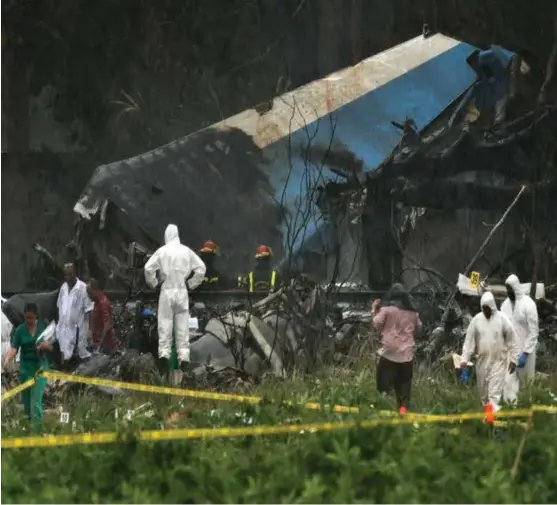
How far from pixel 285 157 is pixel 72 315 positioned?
324 centimetres

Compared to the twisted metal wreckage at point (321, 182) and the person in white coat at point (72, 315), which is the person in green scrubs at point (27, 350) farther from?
the twisted metal wreckage at point (321, 182)

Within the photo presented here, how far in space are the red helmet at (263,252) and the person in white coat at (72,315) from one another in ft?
6.84

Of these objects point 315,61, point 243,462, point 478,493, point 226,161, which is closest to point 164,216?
point 226,161

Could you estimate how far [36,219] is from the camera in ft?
40.1

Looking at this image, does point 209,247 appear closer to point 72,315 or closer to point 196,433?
point 72,315

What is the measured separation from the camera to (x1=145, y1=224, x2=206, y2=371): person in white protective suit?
1117 centimetres

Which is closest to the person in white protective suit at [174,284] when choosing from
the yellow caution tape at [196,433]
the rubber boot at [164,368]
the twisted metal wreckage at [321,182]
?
the rubber boot at [164,368]

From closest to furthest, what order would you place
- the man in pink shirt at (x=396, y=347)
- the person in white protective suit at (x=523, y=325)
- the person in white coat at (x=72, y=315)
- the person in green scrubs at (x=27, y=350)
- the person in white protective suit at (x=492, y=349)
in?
the person in white protective suit at (x=492, y=349)
the man in pink shirt at (x=396, y=347)
the person in green scrubs at (x=27, y=350)
the person in white protective suit at (x=523, y=325)
the person in white coat at (x=72, y=315)

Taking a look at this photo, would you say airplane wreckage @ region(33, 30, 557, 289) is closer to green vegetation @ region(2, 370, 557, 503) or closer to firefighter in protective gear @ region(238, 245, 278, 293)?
firefighter in protective gear @ region(238, 245, 278, 293)

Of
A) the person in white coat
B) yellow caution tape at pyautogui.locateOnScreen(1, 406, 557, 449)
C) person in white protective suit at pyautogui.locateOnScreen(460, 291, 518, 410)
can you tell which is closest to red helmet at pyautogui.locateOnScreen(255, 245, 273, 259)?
the person in white coat

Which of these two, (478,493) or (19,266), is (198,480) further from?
(19,266)

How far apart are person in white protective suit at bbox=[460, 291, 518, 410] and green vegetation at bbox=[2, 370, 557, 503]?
10.2 ft

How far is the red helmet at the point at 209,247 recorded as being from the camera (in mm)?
12109

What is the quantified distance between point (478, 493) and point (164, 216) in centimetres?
798
